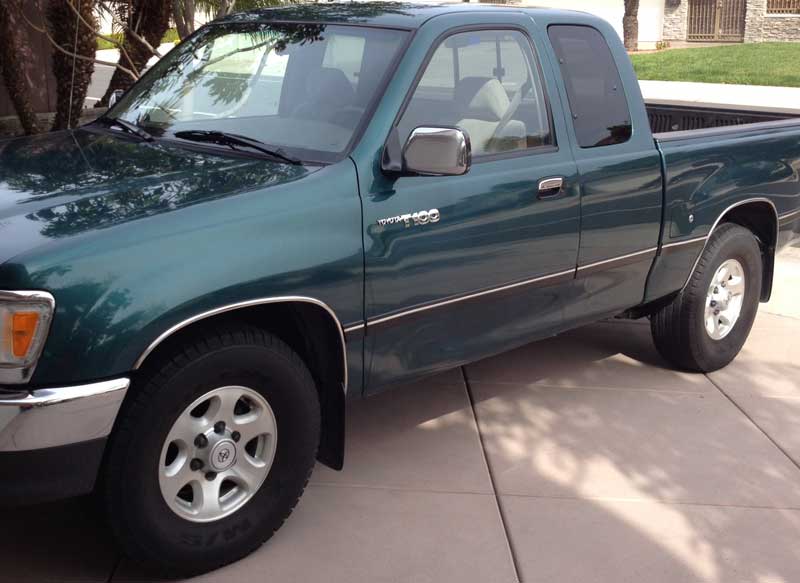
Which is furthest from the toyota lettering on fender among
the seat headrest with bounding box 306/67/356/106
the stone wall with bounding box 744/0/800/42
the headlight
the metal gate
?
the metal gate

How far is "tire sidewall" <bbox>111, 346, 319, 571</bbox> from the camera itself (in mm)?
3377

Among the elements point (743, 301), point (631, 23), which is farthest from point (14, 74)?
point (631, 23)

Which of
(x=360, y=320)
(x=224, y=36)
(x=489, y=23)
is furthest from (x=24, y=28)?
(x=360, y=320)

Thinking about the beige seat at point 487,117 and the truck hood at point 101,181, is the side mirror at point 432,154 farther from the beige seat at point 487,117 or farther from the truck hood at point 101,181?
the beige seat at point 487,117

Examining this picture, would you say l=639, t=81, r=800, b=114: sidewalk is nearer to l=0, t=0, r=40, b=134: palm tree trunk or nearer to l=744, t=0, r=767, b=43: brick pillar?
l=0, t=0, r=40, b=134: palm tree trunk

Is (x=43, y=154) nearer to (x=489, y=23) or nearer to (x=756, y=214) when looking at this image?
(x=489, y=23)

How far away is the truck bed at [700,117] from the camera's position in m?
6.73

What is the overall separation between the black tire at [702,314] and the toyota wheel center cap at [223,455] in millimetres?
2947

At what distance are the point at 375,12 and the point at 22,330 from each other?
225cm

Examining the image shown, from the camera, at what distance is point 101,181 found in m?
3.76

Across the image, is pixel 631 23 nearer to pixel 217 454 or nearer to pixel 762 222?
pixel 762 222

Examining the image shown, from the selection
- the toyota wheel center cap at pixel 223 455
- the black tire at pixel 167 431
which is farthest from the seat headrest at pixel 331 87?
the toyota wheel center cap at pixel 223 455

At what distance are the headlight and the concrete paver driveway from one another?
23.1 inches

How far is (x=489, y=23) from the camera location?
4.67 metres
